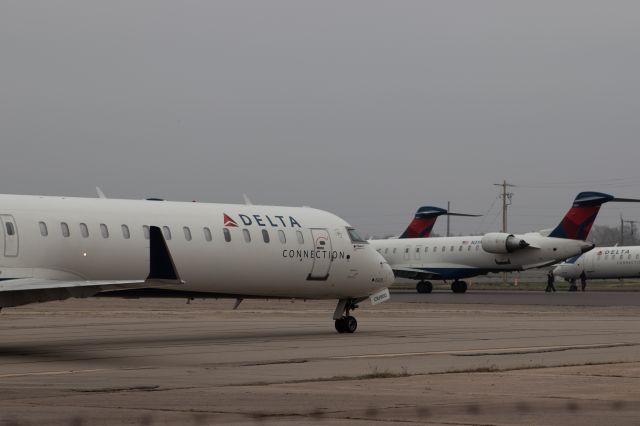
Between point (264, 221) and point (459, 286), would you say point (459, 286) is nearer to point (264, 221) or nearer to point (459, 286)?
point (459, 286)

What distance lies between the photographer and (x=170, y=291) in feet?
76.0

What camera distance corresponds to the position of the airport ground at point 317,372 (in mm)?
11922

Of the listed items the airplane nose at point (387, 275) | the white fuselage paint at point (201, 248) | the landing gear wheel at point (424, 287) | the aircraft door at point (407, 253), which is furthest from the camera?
the aircraft door at point (407, 253)

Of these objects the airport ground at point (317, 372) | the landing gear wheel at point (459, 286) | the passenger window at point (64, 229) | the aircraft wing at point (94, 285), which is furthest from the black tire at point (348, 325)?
the landing gear wheel at point (459, 286)

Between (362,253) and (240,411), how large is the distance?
15816mm

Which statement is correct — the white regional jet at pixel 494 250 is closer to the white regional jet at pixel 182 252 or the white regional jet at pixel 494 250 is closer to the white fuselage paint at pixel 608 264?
the white fuselage paint at pixel 608 264

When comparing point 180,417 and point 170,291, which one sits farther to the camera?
point 170,291

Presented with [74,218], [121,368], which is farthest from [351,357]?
[74,218]

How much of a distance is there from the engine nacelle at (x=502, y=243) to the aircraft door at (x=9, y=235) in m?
53.4

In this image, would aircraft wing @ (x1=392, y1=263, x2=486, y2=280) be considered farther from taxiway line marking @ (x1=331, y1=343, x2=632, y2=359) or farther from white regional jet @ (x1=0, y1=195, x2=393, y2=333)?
taxiway line marking @ (x1=331, y1=343, x2=632, y2=359)

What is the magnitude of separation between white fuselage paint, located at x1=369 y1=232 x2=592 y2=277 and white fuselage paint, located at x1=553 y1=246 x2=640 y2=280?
12838mm

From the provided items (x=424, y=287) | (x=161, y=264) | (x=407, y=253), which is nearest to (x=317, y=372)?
(x=161, y=264)

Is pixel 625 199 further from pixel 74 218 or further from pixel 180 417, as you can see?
pixel 180 417

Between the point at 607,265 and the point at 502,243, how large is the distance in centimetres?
1761
